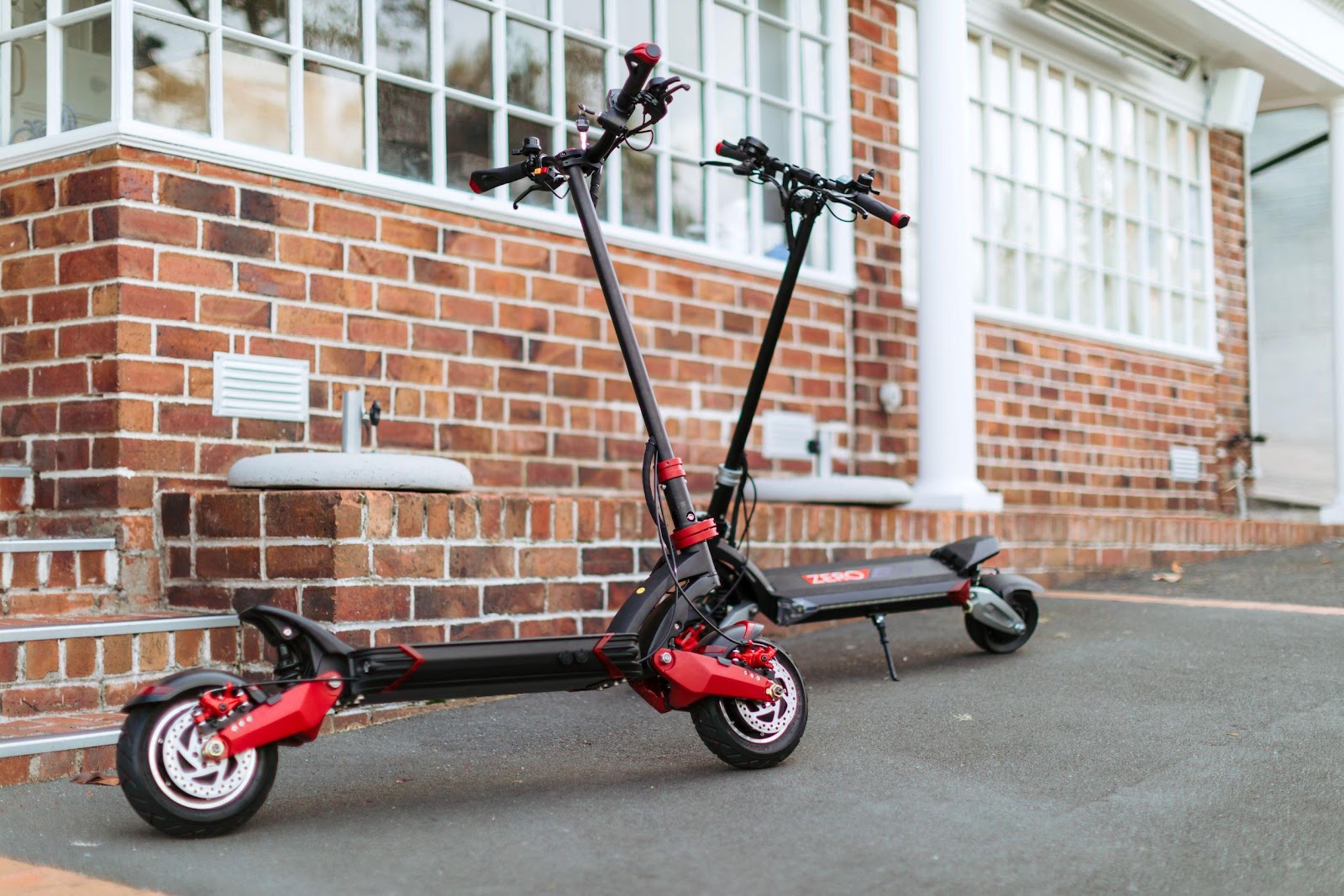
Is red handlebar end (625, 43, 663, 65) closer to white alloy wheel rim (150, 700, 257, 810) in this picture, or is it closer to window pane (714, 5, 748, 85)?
white alloy wheel rim (150, 700, 257, 810)

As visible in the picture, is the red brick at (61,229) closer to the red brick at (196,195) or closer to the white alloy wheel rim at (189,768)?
the red brick at (196,195)

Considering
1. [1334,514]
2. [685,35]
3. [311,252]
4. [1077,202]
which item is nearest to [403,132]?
[311,252]

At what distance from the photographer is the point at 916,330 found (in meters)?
6.70

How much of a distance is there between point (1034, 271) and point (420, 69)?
4.20m

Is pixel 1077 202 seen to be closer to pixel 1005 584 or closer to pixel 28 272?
pixel 1005 584

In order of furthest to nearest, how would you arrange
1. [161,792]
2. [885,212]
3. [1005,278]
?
1. [1005,278]
2. [885,212]
3. [161,792]

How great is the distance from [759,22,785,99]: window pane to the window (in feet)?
2.94

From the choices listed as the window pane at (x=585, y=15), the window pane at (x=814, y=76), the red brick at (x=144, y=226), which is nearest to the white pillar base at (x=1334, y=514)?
the window pane at (x=814, y=76)

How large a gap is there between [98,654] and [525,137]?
2.57 meters

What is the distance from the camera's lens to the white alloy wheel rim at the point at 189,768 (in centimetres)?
240

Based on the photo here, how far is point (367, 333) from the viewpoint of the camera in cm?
448

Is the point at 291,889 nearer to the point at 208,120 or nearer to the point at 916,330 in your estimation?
the point at 208,120

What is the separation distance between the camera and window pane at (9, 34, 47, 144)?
4.18m

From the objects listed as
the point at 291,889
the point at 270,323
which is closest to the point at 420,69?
the point at 270,323
